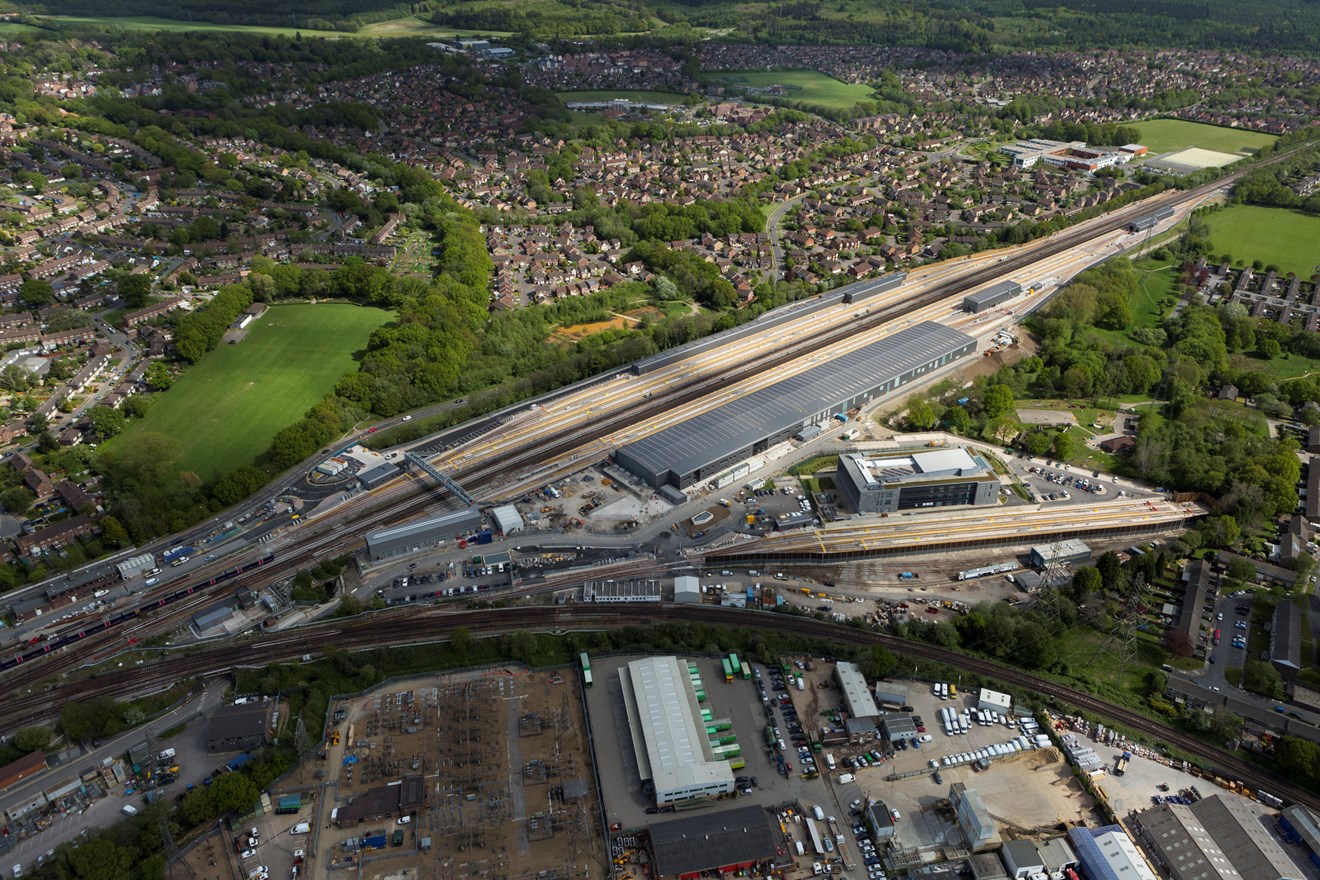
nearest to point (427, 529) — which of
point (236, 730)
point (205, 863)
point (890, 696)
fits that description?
point (236, 730)

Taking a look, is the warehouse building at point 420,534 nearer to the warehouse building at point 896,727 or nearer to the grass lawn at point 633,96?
the warehouse building at point 896,727

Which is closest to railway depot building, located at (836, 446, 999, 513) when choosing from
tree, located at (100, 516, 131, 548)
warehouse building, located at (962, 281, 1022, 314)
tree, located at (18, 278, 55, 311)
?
warehouse building, located at (962, 281, 1022, 314)

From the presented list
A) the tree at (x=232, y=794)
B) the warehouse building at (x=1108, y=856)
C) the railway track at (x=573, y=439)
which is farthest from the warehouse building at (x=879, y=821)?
the railway track at (x=573, y=439)

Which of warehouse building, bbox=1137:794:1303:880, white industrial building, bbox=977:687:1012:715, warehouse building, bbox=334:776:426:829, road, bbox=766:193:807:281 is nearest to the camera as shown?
warehouse building, bbox=1137:794:1303:880

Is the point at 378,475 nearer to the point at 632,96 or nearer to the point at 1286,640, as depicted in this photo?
the point at 1286,640

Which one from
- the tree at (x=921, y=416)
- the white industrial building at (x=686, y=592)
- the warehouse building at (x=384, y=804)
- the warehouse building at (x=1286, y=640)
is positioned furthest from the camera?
the tree at (x=921, y=416)

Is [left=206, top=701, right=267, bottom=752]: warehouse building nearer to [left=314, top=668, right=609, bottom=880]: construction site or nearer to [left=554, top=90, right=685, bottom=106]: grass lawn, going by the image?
[left=314, top=668, right=609, bottom=880]: construction site
